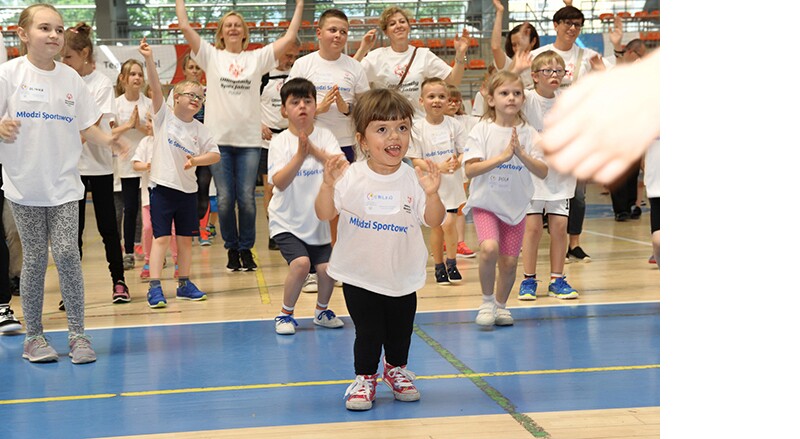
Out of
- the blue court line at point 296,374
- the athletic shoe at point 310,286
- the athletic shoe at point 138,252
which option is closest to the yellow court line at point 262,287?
the athletic shoe at point 310,286

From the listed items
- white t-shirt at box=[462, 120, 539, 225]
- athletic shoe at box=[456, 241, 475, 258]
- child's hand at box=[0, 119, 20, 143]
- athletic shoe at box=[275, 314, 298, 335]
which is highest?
child's hand at box=[0, 119, 20, 143]

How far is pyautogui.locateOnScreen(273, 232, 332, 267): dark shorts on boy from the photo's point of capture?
5715 millimetres

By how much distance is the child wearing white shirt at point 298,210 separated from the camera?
563 cm

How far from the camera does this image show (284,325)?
557 centimetres

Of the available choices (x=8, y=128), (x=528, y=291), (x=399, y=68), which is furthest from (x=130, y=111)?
(x=528, y=291)

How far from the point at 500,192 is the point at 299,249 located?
1.24 meters

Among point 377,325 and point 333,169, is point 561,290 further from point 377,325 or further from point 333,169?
point 333,169

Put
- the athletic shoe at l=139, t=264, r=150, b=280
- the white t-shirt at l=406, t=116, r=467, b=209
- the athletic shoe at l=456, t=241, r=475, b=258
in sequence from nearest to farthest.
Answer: the white t-shirt at l=406, t=116, r=467, b=209 → the athletic shoe at l=139, t=264, r=150, b=280 → the athletic shoe at l=456, t=241, r=475, b=258

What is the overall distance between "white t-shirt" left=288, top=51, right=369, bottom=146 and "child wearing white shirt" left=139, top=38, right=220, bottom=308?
2.58 ft

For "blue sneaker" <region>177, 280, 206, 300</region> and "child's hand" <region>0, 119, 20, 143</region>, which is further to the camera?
"blue sneaker" <region>177, 280, 206, 300</region>

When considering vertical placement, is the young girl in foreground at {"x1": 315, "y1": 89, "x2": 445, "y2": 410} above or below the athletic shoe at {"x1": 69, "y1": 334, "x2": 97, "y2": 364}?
above

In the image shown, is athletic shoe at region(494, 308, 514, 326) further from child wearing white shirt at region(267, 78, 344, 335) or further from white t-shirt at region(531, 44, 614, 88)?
white t-shirt at region(531, 44, 614, 88)

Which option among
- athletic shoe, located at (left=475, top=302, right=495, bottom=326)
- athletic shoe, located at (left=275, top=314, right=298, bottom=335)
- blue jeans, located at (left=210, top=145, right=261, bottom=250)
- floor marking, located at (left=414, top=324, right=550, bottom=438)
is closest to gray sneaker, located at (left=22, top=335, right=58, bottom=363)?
athletic shoe, located at (left=275, top=314, right=298, bottom=335)

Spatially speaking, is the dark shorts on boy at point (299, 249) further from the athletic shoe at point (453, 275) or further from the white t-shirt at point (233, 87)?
the white t-shirt at point (233, 87)
